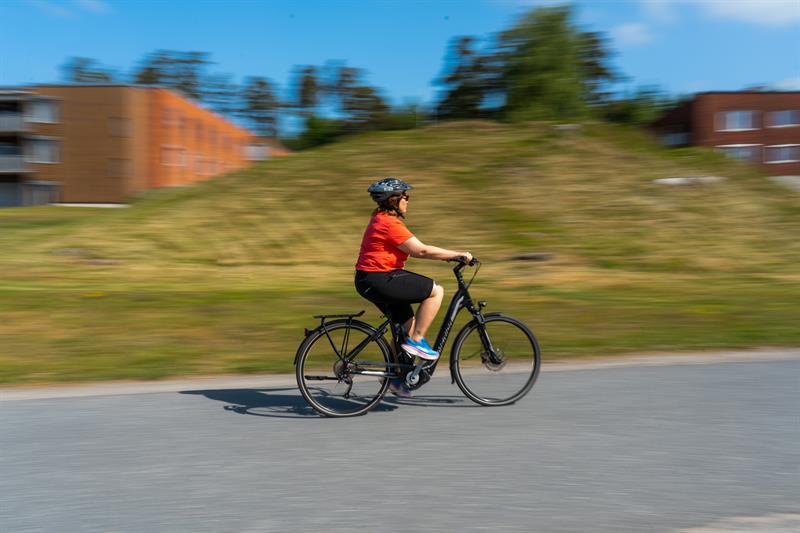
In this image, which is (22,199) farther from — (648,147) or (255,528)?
(255,528)

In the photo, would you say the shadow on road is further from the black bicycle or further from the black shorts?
the black shorts

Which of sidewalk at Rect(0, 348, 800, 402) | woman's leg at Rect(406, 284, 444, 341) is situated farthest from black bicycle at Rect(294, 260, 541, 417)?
sidewalk at Rect(0, 348, 800, 402)

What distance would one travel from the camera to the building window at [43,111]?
188 ft

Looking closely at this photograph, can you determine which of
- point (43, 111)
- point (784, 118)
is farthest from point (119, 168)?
point (784, 118)

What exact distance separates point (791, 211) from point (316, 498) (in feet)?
80.6

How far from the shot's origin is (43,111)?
2266 inches

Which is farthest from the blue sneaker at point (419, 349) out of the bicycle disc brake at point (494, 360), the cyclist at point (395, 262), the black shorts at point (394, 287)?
the bicycle disc brake at point (494, 360)

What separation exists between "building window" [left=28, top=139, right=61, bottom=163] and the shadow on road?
56.3 m

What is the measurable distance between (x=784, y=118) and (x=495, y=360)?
218 feet

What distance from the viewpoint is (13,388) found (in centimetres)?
762

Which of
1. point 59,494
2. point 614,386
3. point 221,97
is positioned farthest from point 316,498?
point 221,97

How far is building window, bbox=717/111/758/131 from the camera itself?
65500mm

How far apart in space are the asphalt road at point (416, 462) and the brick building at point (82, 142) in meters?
53.5

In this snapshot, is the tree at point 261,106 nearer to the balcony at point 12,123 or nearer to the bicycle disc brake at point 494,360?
the balcony at point 12,123
